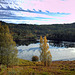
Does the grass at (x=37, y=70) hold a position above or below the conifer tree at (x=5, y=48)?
below

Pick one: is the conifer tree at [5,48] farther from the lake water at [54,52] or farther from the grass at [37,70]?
the lake water at [54,52]

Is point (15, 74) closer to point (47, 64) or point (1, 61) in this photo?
point (1, 61)

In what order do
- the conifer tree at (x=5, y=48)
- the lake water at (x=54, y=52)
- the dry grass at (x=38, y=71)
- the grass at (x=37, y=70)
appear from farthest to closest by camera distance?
the lake water at (x=54, y=52), the conifer tree at (x=5, y=48), the dry grass at (x=38, y=71), the grass at (x=37, y=70)

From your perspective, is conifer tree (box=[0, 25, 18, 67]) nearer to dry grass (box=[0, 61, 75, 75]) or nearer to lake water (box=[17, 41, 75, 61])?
dry grass (box=[0, 61, 75, 75])

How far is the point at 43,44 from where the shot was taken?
41.3 m

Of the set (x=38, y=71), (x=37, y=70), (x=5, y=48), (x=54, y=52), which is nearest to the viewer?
(x=38, y=71)

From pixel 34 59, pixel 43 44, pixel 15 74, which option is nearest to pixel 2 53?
pixel 43 44

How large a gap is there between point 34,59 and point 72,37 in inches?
5594

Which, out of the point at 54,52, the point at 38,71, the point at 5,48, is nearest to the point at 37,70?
the point at 38,71

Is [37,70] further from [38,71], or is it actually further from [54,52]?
[54,52]

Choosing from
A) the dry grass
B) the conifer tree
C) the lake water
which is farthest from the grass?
the lake water

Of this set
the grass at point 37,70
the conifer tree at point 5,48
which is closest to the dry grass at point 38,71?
the grass at point 37,70

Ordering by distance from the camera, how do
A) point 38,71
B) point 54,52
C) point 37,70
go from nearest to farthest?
point 38,71, point 37,70, point 54,52

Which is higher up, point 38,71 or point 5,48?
point 5,48
